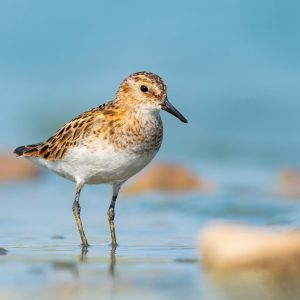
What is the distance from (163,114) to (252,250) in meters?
14.0

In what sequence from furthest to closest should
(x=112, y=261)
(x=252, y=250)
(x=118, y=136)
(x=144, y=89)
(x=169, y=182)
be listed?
(x=169, y=182), (x=144, y=89), (x=118, y=136), (x=112, y=261), (x=252, y=250)

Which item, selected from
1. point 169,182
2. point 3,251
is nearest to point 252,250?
point 3,251

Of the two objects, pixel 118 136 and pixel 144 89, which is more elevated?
pixel 144 89

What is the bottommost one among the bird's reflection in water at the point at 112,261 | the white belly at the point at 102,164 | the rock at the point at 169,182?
the bird's reflection in water at the point at 112,261

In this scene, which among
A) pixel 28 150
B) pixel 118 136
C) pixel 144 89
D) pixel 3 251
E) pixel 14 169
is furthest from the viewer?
pixel 14 169

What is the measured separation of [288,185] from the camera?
42.3 feet

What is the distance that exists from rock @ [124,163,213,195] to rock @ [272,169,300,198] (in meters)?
0.98

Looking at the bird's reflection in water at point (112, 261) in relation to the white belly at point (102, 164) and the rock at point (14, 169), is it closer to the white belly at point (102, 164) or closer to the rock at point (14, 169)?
the white belly at point (102, 164)

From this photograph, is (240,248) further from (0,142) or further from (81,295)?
(0,142)

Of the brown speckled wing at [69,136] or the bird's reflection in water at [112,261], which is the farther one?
the brown speckled wing at [69,136]

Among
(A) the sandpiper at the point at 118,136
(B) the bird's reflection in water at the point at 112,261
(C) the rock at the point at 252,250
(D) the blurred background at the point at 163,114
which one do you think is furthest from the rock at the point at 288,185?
(C) the rock at the point at 252,250

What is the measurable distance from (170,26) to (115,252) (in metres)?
21.9

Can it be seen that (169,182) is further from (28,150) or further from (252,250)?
(252,250)

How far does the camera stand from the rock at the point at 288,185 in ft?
40.5
